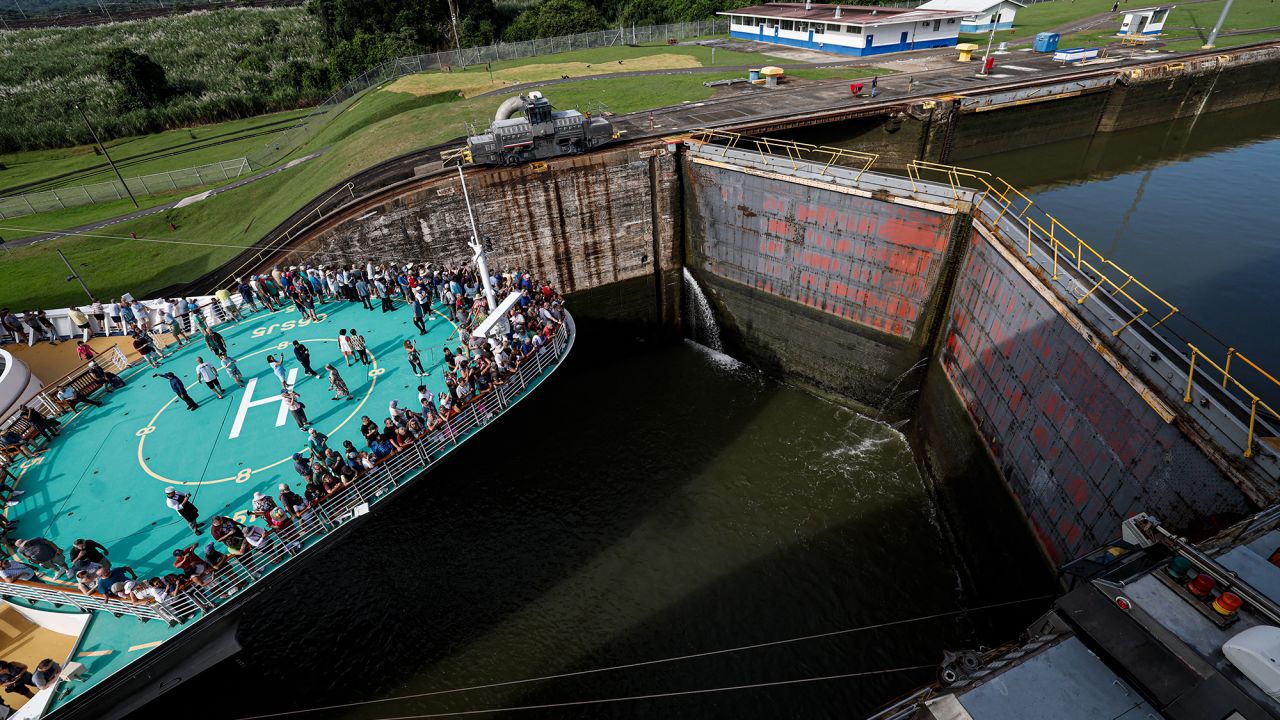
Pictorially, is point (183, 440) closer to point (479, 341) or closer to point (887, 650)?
point (479, 341)

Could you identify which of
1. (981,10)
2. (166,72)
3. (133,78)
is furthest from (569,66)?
(166,72)

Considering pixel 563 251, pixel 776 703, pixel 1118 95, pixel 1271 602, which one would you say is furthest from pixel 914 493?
pixel 1118 95

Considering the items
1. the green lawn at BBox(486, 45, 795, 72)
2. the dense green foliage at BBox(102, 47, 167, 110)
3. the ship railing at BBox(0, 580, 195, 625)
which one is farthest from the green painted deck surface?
the dense green foliage at BBox(102, 47, 167, 110)

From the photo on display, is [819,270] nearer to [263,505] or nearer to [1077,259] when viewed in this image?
[1077,259]

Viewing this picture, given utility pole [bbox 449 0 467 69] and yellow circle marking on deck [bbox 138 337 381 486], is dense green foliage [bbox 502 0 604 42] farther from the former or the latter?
yellow circle marking on deck [bbox 138 337 381 486]

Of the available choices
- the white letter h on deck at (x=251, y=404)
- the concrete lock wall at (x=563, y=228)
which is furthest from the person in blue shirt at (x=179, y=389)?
the concrete lock wall at (x=563, y=228)

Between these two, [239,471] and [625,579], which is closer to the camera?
[239,471]

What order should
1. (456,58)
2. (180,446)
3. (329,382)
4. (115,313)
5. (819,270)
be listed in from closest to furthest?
(180,446), (329,382), (115,313), (819,270), (456,58)
